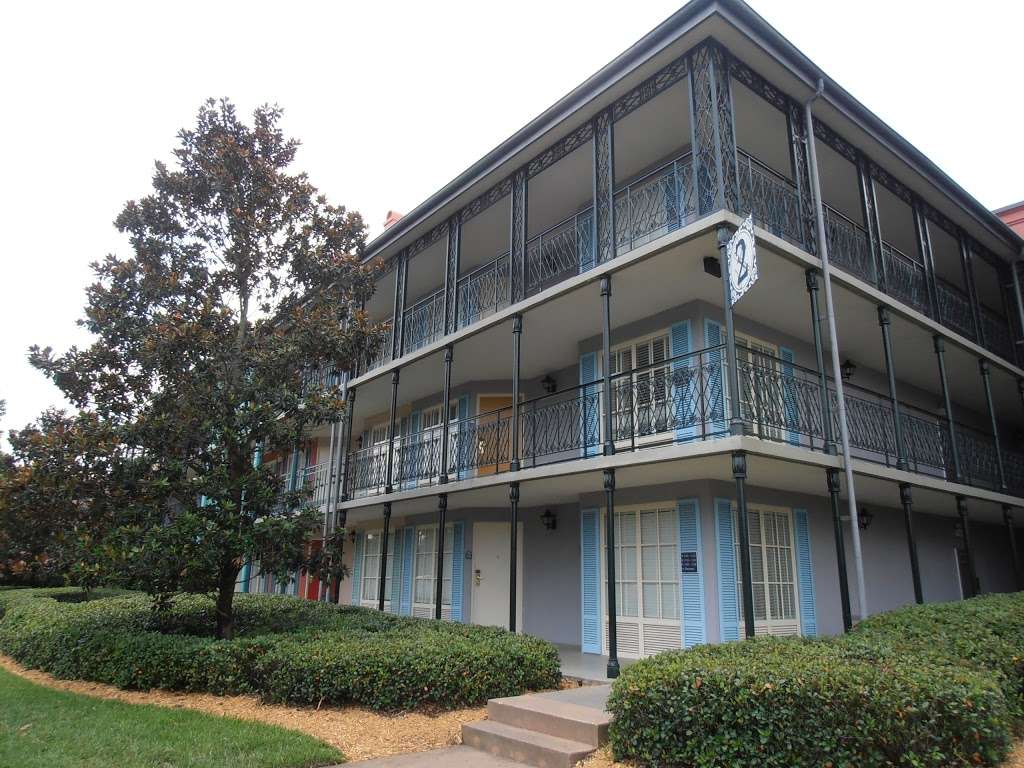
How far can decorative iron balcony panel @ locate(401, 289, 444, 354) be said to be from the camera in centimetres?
1527

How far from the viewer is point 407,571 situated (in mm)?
16062

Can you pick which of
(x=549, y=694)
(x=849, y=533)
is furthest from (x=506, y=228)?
(x=549, y=694)

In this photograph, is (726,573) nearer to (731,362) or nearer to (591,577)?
(591,577)

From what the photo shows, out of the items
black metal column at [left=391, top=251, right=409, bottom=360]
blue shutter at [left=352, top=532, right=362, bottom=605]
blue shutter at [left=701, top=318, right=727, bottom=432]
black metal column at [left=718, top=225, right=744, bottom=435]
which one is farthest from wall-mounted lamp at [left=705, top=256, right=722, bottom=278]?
blue shutter at [left=352, top=532, right=362, bottom=605]

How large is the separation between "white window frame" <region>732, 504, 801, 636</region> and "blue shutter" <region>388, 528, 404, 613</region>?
865 cm

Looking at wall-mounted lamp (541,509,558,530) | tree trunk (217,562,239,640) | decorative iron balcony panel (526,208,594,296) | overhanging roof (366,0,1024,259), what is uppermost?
overhanging roof (366,0,1024,259)

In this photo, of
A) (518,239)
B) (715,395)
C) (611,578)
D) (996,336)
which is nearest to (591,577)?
(611,578)

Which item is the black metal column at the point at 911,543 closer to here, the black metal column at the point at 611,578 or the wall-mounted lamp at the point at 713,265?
the wall-mounted lamp at the point at 713,265

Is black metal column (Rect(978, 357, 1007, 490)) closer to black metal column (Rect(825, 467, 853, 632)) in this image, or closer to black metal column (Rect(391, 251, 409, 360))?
black metal column (Rect(825, 467, 853, 632))

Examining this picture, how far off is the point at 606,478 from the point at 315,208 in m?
6.46

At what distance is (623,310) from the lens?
1138 cm

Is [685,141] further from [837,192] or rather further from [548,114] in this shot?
[837,192]

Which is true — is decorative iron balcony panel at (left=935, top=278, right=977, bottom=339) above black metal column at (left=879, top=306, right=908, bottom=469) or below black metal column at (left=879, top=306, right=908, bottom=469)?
above

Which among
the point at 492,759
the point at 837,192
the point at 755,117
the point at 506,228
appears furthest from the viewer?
the point at 506,228
